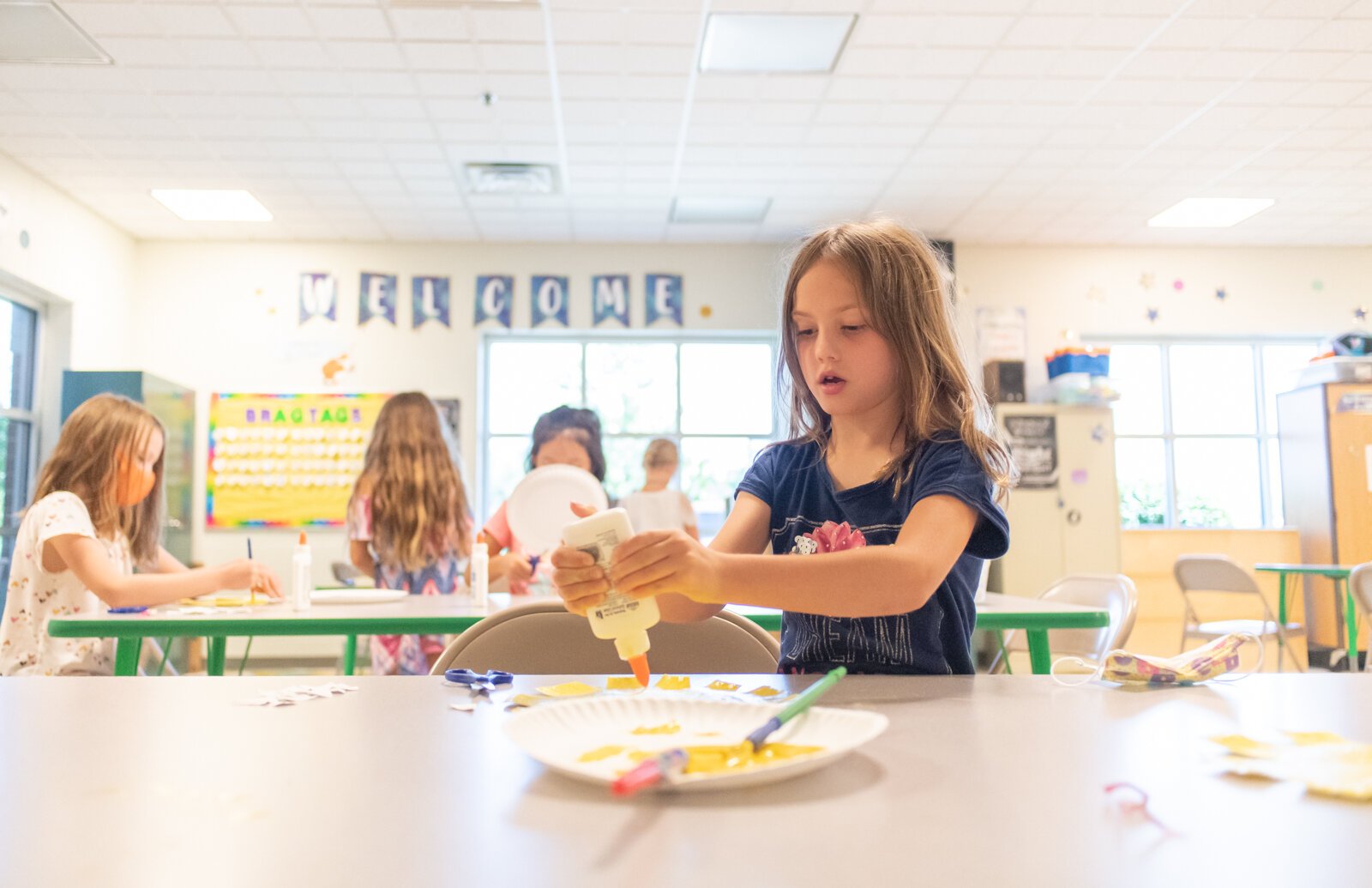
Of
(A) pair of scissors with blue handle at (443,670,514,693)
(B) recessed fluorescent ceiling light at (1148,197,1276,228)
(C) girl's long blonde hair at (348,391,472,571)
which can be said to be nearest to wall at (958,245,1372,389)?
(B) recessed fluorescent ceiling light at (1148,197,1276,228)

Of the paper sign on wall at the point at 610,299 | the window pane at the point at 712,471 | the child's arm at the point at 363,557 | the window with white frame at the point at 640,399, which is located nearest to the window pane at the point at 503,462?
the window with white frame at the point at 640,399

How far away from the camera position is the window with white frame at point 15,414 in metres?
5.11

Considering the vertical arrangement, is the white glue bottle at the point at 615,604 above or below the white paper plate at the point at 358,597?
above

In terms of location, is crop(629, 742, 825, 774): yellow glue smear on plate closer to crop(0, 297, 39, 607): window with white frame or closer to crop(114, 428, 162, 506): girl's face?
crop(114, 428, 162, 506): girl's face

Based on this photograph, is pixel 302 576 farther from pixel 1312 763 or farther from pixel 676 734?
pixel 1312 763

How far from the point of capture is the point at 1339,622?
583 cm

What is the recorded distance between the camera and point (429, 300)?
639cm

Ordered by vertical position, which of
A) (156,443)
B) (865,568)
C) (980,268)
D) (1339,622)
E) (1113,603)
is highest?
(980,268)

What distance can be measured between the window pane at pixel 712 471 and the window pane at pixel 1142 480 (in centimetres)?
248

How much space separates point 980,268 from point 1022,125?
1948 millimetres

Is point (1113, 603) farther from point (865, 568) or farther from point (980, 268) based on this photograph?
point (980, 268)

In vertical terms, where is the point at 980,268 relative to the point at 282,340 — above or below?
above

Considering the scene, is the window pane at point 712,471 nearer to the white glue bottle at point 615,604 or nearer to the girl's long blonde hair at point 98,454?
the girl's long blonde hair at point 98,454

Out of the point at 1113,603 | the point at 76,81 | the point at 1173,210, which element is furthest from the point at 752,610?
the point at 1173,210
